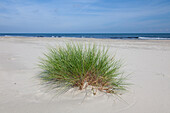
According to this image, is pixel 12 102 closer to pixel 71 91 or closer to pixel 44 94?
pixel 44 94

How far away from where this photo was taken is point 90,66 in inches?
97.3

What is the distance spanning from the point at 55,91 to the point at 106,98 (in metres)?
0.84

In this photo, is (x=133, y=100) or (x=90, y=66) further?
(x=90, y=66)

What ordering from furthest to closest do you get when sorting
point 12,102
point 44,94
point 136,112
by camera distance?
point 44,94 → point 12,102 → point 136,112

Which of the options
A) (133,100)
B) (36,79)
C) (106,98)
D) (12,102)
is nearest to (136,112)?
(133,100)

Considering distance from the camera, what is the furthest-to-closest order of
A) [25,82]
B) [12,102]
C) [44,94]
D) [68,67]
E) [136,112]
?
[25,82] → [68,67] → [44,94] → [12,102] → [136,112]

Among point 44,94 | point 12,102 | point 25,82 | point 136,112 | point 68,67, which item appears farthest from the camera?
point 25,82

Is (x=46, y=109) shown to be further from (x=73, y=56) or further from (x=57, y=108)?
(x=73, y=56)

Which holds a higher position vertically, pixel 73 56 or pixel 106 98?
pixel 73 56

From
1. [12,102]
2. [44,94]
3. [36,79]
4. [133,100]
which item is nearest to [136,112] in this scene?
[133,100]

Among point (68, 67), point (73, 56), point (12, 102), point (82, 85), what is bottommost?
point (12, 102)

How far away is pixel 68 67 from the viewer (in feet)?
8.40

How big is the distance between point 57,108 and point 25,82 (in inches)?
50.3

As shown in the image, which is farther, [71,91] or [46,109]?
[71,91]
